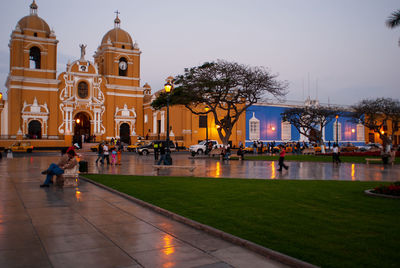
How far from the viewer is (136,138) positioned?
168ft

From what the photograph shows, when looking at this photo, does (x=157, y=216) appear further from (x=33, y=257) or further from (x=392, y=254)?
(x=392, y=254)

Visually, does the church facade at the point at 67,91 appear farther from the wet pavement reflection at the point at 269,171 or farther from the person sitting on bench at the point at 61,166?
the person sitting on bench at the point at 61,166

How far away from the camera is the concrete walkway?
4.42 meters

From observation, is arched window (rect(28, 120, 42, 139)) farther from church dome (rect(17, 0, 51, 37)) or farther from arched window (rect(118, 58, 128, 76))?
arched window (rect(118, 58, 128, 76))

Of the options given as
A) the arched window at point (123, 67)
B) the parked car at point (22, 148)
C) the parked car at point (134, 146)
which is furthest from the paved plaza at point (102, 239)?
the arched window at point (123, 67)

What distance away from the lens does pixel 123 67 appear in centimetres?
5222

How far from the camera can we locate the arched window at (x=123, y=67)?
52.1 metres

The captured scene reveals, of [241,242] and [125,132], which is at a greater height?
[125,132]

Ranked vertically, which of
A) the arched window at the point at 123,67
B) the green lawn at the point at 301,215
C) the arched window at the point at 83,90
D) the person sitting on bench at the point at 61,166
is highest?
the arched window at the point at 123,67

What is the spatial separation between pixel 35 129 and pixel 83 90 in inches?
334

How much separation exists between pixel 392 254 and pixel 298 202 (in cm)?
359

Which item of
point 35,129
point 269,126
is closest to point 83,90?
point 35,129

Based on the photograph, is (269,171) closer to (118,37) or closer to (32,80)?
(32,80)

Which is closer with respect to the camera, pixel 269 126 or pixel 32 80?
pixel 32 80
